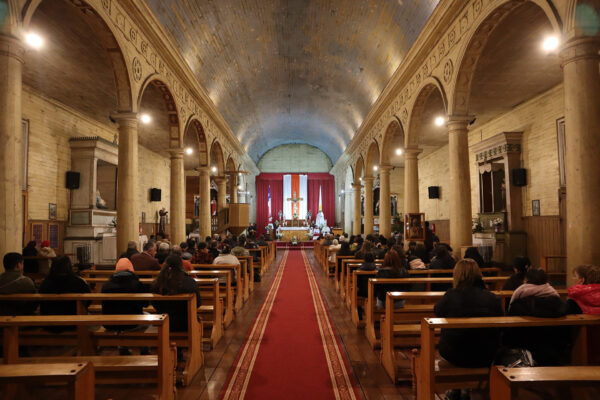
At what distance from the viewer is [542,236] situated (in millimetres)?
10359

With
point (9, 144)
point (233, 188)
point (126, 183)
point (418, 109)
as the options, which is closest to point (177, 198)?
→ point (126, 183)

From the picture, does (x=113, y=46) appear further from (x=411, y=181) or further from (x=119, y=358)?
(x=411, y=181)

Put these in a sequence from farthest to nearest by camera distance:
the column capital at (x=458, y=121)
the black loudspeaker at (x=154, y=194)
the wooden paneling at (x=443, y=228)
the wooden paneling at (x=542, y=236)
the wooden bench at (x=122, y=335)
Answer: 1. the black loudspeaker at (x=154, y=194)
2. the wooden paneling at (x=443, y=228)
3. the wooden paneling at (x=542, y=236)
4. the column capital at (x=458, y=121)
5. the wooden bench at (x=122, y=335)

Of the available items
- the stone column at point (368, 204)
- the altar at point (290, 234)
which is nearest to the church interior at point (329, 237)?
the stone column at point (368, 204)

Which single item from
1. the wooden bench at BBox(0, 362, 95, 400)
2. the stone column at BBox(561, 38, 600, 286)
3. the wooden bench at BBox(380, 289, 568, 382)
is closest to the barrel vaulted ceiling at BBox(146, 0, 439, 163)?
the stone column at BBox(561, 38, 600, 286)

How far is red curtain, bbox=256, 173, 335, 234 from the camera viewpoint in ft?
94.4

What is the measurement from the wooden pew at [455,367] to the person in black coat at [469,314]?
80 mm

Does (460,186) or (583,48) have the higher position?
(583,48)

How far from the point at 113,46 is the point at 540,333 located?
24.3 ft

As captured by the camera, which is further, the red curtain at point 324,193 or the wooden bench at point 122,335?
the red curtain at point 324,193

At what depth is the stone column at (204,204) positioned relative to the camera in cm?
1321

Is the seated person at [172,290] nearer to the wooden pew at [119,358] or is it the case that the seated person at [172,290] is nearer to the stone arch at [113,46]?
the wooden pew at [119,358]

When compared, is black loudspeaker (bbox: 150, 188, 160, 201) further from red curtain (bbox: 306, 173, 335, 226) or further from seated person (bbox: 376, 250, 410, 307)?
seated person (bbox: 376, 250, 410, 307)

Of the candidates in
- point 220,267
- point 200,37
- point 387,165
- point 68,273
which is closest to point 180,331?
point 68,273
